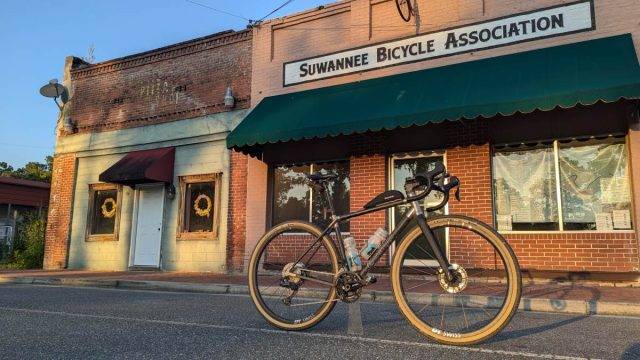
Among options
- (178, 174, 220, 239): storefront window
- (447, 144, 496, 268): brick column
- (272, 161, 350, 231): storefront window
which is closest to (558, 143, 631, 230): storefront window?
(447, 144, 496, 268): brick column

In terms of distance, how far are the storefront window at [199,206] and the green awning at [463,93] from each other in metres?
2.29

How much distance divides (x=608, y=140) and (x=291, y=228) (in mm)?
7355

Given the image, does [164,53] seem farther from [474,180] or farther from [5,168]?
[5,168]

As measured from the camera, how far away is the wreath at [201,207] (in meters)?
13.0

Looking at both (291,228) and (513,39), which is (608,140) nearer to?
(513,39)

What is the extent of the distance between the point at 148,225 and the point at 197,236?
1.93 metres

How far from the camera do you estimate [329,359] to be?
10.8 ft

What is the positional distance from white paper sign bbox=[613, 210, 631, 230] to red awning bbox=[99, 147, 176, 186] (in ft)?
34.9

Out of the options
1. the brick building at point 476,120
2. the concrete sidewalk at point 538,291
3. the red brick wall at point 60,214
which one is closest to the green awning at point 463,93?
the brick building at point 476,120

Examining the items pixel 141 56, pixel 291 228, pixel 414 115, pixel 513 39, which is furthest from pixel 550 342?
pixel 141 56

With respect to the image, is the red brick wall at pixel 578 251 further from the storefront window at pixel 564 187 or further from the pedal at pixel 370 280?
the pedal at pixel 370 280

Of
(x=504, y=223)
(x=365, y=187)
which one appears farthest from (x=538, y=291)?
(x=365, y=187)

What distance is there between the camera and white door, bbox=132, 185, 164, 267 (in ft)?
44.7

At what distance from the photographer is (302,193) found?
1186cm
